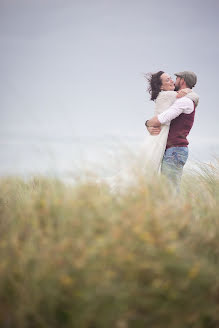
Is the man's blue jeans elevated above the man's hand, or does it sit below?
below

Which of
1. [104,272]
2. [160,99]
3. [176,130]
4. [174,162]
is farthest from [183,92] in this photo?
[104,272]

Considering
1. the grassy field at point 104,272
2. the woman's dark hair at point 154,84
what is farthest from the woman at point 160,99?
the grassy field at point 104,272

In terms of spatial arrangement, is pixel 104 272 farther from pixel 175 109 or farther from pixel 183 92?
pixel 183 92

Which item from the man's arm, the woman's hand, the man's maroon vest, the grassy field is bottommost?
the grassy field

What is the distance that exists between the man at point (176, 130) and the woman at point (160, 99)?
10 cm

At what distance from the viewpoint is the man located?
4426 millimetres

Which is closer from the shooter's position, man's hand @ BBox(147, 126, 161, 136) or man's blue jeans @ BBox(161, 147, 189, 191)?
man's blue jeans @ BBox(161, 147, 189, 191)

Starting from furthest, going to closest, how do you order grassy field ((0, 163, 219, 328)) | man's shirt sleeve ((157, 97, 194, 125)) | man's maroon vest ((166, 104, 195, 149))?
man's maroon vest ((166, 104, 195, 149)) < man's shirt sleeve ((157, 97, 194, 125)) < grassy field ((0, 163, 219, 328))

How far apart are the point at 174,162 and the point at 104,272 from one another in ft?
9.71

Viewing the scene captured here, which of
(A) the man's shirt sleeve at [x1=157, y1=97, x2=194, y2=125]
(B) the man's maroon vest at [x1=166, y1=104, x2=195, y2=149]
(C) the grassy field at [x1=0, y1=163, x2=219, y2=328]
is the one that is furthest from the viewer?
(B) the man's maroon vest at [x1=166, y1=104, x2=195, y2=149]

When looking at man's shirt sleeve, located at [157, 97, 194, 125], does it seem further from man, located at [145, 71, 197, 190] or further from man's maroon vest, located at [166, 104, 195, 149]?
man's maroon vest, located at [166, 104, 195, 149]

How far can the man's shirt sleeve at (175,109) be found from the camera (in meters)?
4.41

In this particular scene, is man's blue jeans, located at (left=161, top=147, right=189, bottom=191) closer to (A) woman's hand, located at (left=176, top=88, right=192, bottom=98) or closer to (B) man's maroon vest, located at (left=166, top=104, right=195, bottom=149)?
(B) man's maroon vest, located at (left=166, top=104, right=195, bottom=149)

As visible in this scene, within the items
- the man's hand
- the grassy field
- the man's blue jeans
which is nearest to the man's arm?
the man's hand
